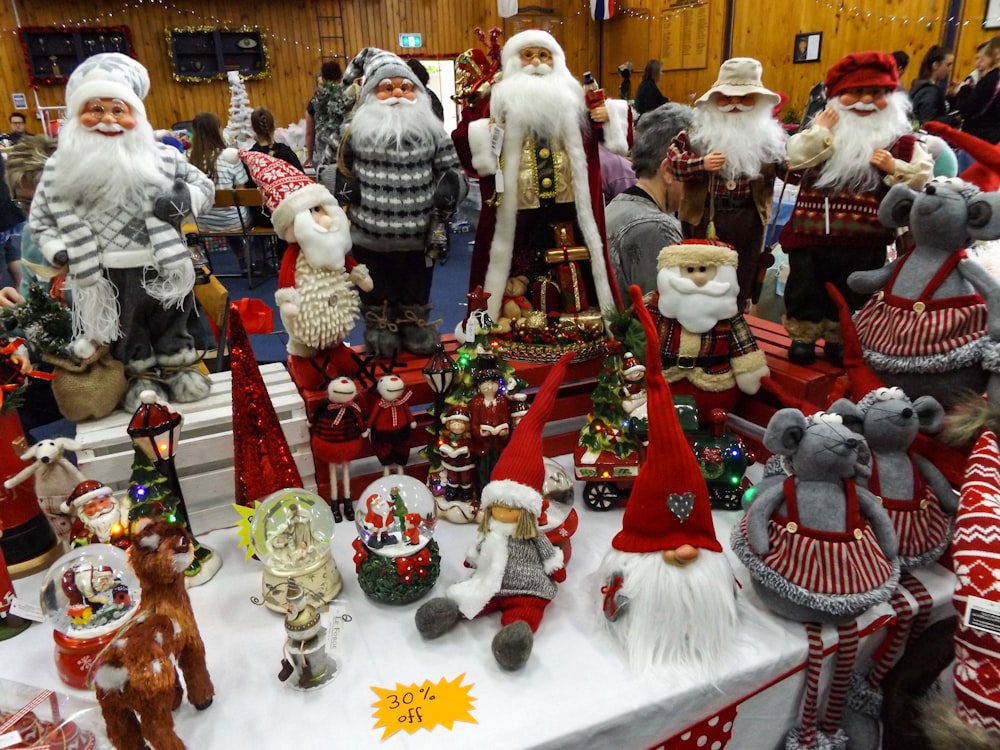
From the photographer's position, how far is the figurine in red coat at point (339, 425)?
5.40ft

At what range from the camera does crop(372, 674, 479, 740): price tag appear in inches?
47.9

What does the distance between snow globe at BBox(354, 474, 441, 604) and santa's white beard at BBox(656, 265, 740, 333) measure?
31.3 inches

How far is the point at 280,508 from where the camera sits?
4.83 feet

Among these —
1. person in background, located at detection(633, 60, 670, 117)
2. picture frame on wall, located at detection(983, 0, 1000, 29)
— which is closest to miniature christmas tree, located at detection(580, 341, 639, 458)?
picture frame on wall, located at detection(983, 0, 1000, 29)

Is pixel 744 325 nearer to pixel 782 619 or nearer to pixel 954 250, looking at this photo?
pixel 954 250

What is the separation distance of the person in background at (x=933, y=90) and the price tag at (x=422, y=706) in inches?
151

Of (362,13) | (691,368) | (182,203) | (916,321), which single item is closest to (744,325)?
(691,368)

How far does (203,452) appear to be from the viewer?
1.73 meters

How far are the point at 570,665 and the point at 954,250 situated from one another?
120 cm

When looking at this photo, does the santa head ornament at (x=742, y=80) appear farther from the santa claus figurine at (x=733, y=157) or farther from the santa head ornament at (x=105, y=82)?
the santa head ornament at (x=105, y=82)

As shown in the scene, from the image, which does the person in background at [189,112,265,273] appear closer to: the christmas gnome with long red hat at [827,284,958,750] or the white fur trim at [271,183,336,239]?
the white fur trim at [271,183,336,239]

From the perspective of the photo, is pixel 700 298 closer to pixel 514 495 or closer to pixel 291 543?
pixel 514 495

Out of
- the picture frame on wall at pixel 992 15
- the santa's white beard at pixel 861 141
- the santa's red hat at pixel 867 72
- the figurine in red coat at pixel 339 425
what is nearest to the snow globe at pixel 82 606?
the figurine in red coat at pixel 339 425

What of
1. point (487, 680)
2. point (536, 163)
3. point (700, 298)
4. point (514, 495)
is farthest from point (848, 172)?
point (487, 680)
